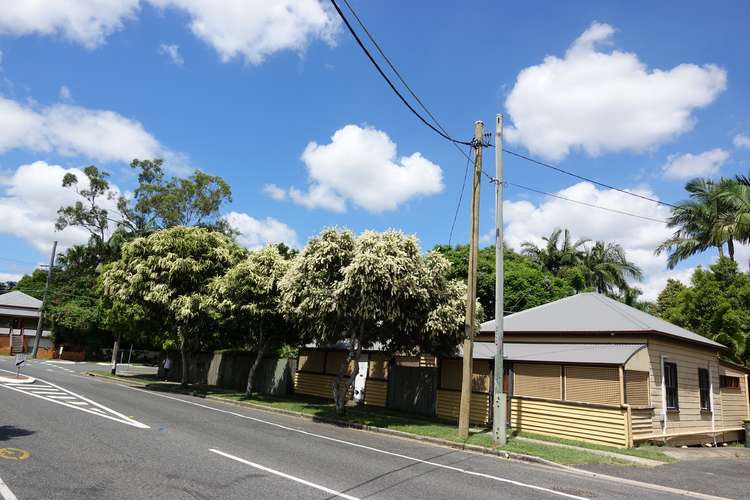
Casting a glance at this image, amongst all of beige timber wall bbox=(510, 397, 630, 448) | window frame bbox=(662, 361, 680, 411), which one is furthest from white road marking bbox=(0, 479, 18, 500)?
window frame bbox=(662, 361, 680, 411)

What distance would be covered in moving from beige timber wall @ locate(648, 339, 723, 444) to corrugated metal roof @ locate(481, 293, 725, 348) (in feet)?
1.91

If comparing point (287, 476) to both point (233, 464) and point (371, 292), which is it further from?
point (371, 292)

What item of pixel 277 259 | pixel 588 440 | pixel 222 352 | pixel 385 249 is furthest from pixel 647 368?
pixel 222 352

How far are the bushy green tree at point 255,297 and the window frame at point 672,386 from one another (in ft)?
48.8

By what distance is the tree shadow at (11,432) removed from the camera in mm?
10793

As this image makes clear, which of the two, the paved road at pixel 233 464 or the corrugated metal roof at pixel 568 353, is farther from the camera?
the corrugated metal roof at pixel 568 353

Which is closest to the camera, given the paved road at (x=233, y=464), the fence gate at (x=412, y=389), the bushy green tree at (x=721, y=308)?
the paved road at (x=233, y=464)

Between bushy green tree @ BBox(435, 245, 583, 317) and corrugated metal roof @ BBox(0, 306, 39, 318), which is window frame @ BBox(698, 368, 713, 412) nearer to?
bushy green tree @ BBox(435, 245, 583, 317)

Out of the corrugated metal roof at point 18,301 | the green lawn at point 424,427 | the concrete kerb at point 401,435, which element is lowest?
the concrete kerb at point 401,435

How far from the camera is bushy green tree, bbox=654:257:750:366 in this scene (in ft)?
88.1

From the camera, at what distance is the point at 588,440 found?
628 inches

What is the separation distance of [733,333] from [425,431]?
20082 millimetres

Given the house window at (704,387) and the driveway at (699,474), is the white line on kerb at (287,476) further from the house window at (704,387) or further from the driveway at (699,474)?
the house window at (704,387)

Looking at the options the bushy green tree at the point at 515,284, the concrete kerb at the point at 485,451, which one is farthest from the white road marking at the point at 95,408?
the bushy green tree at the point at 515,284
